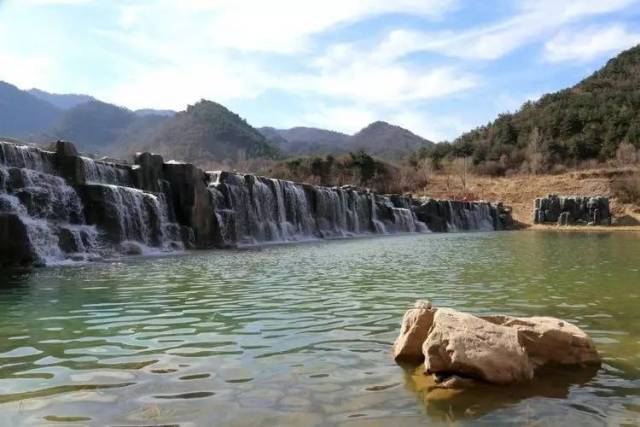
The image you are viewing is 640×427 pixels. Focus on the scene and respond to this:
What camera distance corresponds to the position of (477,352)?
5652mm

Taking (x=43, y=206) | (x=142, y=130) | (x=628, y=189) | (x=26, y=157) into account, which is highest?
(x=142, y=130)

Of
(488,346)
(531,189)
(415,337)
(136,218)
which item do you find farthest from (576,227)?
(488,346)

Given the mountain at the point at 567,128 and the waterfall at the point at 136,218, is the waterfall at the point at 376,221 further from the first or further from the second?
the mountain at the point at 567,128

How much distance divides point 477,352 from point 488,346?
0.14 m

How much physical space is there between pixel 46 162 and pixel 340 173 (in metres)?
59.8

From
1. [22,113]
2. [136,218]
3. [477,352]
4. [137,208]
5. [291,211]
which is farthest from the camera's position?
[22,113]

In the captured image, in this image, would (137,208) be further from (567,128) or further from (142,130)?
(142,130)

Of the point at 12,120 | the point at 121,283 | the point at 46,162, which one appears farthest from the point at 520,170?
the point at 12,120

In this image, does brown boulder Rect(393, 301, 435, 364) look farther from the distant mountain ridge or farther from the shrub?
the distant mountain ridge

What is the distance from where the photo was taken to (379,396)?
543 centimetres

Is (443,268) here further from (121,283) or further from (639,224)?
(639,224)

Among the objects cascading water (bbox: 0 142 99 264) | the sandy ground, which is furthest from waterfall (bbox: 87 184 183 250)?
the sandy ground

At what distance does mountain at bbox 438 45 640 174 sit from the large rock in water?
87.3 metres

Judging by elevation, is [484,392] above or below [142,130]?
below
